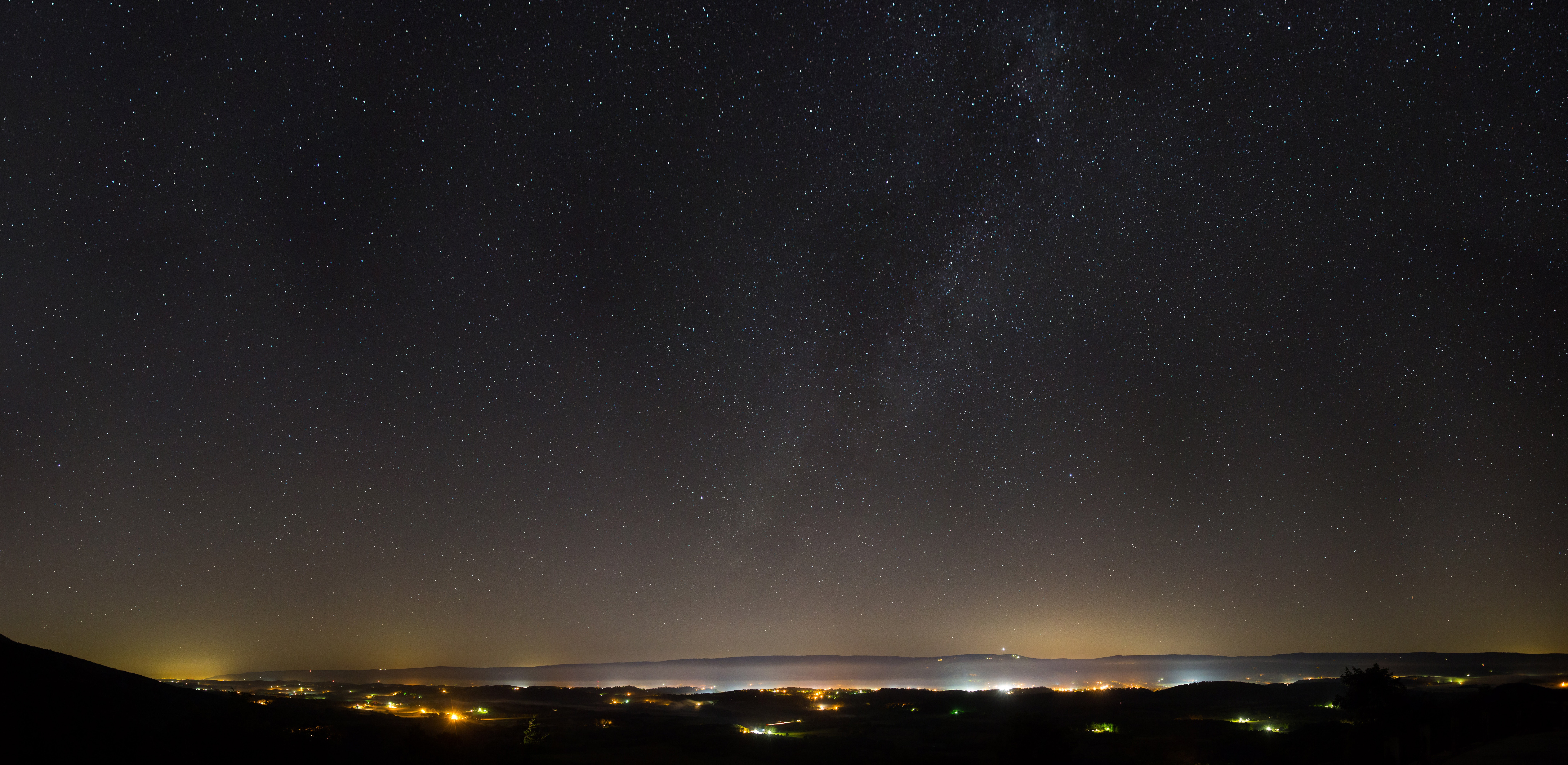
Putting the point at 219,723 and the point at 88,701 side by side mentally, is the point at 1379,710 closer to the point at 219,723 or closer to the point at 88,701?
the point at 219,723

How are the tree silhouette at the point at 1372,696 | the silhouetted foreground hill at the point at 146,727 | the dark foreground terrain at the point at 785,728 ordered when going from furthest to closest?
the tree silhouette at the point at 1372,696 → the dark foreground terrain at the point at 785,728 → the silhouetted foreground hill at the point at 146,727

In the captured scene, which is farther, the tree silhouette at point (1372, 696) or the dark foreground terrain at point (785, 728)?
the tree silhouette at point (1372, 696)

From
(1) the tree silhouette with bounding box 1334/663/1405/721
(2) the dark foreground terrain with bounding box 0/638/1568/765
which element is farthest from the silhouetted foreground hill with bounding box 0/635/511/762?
(1) the tree silhouette with bounding box 1334/663/1405/721

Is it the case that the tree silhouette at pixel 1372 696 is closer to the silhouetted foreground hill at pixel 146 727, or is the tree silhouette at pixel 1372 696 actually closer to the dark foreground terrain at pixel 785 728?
the dark foreground terrain at pixel 785 728

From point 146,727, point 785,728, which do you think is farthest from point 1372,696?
point 146,727

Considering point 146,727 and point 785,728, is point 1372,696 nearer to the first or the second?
point 785,728

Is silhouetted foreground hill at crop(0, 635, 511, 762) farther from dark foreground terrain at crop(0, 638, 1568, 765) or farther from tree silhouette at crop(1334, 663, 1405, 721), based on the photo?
tree silhouette at crop(1334, 663, 1405, 721)

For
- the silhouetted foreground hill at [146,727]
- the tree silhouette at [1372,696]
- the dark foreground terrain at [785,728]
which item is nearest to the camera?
the silhouetted foreground hill at [146,727]

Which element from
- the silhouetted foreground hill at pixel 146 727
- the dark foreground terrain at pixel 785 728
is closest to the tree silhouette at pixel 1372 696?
the dark foreground terrain at pixel 785 728

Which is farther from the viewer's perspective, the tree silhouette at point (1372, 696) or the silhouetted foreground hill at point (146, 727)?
the tree silhouette at point (1372, 696)
